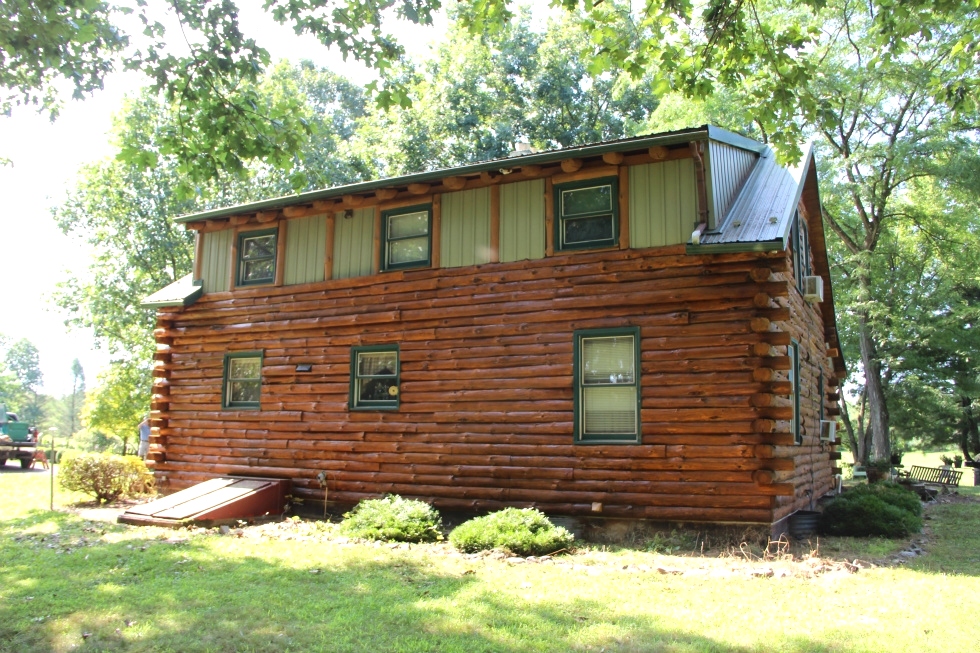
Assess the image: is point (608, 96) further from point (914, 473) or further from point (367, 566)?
point (367, 566)

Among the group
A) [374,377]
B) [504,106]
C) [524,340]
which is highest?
[504,106]

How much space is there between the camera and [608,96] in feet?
104

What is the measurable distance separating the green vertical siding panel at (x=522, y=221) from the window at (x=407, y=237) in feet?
4.86

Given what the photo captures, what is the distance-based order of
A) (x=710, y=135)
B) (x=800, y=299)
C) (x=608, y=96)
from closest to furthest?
1. (x=710, y=135)
2. (x=800, y=299)
3. (x=608, y=96)

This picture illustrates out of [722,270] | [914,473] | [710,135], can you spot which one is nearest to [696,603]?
[722,270]

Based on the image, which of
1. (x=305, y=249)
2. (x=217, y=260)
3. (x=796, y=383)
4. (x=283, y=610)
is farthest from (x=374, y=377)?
(x=796, y=383)

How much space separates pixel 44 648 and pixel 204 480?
9.06m

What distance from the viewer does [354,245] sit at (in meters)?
13.4

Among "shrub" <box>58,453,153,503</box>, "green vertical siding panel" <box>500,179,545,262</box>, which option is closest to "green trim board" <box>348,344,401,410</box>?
"green vertical siding panel" <box>500,179,545,262</box>

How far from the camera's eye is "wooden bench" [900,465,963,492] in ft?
75.2

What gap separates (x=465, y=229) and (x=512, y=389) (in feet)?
9.43

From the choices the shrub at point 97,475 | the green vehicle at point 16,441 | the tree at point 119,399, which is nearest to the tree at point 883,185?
the shrub at point 97,475

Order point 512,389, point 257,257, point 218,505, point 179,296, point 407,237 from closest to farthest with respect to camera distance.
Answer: point 512,389
point 218,505
point 407,237
point 257,257
point 179,296

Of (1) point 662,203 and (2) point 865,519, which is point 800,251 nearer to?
(1) point 662,203
